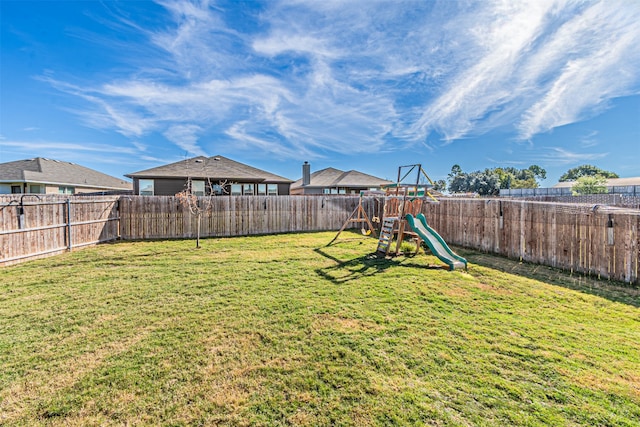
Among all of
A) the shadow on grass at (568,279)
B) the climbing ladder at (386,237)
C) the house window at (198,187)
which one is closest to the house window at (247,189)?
the house window at (198,187)

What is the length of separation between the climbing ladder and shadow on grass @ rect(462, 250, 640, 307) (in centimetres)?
228

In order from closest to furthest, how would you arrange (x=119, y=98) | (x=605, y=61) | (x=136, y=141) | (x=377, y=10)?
(x=377, y=10) → (x=605, y=61) → (x=119, y=98) → (x=136, y=141)

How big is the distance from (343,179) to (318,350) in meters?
24.2

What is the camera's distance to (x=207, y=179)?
17.0 meters

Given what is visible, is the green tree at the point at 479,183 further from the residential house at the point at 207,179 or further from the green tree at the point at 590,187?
the residential house at the point at 207,179

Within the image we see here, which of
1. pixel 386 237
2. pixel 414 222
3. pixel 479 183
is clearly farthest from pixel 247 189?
pixel 479 183

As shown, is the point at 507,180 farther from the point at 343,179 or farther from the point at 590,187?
the point at 343,179

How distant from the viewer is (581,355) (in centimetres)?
285

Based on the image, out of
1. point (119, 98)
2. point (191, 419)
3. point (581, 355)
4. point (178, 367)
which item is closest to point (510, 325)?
point (581, 355)

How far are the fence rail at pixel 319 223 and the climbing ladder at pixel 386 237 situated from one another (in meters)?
3.00

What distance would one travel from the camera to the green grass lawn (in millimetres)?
2137

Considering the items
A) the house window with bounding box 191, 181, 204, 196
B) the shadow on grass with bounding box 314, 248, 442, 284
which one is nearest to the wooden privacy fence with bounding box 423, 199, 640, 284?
the shadow on grass with bounding box 314, 248, 442, 284

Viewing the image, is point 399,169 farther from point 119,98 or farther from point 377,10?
point 119,98

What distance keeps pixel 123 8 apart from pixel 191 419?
13028 mm
